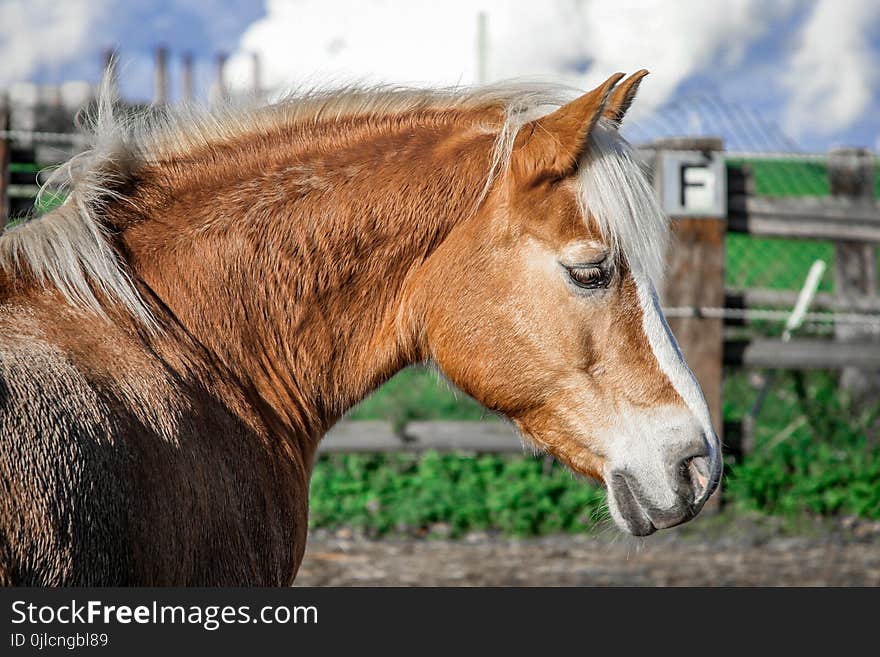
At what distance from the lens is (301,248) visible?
7.83ft

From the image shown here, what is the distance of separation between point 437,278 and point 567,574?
341cm

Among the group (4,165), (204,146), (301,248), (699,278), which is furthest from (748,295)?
(4,165)

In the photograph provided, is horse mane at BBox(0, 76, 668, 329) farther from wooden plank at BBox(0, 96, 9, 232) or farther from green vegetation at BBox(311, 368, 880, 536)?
green vegetation at BBox(311, 368, 880, 536)

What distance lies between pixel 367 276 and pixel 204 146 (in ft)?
1.98

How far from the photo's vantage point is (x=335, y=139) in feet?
8.18

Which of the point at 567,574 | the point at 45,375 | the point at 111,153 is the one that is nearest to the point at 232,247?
the point at 111,153

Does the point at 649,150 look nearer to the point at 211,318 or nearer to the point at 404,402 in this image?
the point at 404,402

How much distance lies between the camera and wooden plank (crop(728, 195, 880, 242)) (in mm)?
6312

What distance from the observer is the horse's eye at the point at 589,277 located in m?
2.33

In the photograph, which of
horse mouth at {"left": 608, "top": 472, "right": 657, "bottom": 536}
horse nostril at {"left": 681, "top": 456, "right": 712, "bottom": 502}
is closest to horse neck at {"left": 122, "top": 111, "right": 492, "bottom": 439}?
horse mouth at {"left": 608, "top": 472, "right": 657, "bottom": 536}

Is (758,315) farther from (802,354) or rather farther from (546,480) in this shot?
(546,480)

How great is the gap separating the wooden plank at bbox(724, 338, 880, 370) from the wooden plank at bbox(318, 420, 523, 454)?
69.9 inches

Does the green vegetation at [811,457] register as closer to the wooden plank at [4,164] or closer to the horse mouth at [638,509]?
the horse mouth at [638,509]

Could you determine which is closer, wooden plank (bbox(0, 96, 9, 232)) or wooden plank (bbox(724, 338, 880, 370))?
wooden plank (bbox(0, 96, 9, 232))
